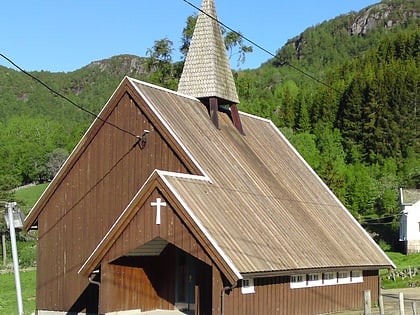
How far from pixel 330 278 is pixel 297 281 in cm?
257

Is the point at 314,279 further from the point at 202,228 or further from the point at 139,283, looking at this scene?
the point at 202,228

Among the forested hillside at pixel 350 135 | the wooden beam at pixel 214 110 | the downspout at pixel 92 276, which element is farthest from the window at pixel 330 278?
the forested hillside at pixel 350 135

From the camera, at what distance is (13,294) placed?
145 ft

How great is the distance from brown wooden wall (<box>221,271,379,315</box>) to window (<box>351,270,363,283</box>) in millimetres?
157

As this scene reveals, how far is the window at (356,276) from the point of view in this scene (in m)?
29.0

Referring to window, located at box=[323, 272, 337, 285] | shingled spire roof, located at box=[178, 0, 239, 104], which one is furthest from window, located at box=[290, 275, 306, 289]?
shingled spire roof, located at box=[178, 0, 239, 104]

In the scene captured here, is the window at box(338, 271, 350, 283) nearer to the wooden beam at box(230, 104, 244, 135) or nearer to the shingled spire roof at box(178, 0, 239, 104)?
the wooden beam at box(230, 104, 244, 135)

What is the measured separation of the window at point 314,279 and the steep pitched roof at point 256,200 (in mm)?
712

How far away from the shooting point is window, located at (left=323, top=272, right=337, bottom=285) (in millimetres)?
27188

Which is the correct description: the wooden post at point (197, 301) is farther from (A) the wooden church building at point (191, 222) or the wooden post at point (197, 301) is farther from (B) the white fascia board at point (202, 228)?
(B) the white fascia board at point (202, 228)

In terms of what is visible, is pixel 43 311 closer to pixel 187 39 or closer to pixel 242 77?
pixel 187 39

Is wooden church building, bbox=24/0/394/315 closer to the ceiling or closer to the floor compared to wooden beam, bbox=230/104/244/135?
closer to the floor

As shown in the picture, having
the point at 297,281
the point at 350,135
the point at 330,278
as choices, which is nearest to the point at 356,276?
the point at 330,278

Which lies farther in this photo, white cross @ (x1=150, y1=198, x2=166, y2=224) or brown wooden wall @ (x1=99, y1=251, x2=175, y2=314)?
brown wooden wall @ (x1=99, y1=251, x2=175, y2=314)
